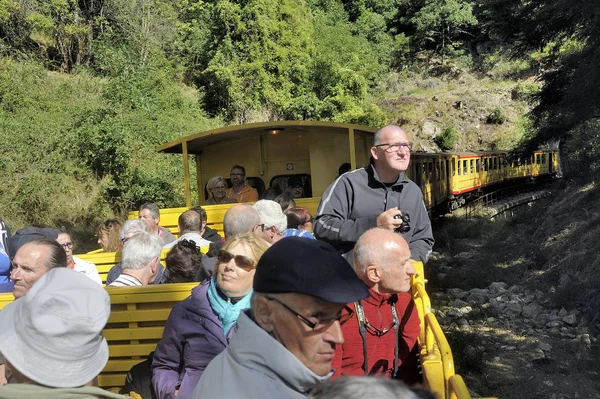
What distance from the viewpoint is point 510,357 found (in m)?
8.49

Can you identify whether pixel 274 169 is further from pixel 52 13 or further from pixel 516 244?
pixel 52 13

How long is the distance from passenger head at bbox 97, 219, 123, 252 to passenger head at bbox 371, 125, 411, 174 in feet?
10.7

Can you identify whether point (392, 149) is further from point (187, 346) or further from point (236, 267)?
point (187, 346)

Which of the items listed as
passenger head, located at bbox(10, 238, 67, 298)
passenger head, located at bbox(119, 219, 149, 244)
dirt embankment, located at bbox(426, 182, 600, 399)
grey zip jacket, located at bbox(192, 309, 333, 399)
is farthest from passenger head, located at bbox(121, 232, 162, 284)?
dirt embankment, located at bbox(426, 182, 600, 399)

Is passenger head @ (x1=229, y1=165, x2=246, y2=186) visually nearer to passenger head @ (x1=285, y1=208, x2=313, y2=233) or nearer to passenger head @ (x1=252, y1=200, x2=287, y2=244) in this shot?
passenger head @ (x1=285, y1=208, x2=313, y2=233)

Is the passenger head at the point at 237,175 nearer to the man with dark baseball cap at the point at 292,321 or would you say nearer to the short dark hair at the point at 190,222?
the short dark hair at the point at 190,222

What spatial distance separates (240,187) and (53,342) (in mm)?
7192

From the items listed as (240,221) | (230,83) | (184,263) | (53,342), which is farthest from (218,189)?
(230,83)

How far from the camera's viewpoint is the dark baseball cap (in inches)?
69.5

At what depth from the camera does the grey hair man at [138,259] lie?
4.08 m

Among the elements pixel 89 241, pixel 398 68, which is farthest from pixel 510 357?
pixel 398 68

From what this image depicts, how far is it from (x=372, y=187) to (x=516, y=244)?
13.7 meters

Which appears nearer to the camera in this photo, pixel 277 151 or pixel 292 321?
pixel 292 321

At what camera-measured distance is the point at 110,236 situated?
6262mm
